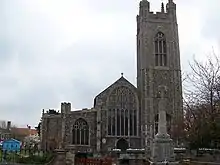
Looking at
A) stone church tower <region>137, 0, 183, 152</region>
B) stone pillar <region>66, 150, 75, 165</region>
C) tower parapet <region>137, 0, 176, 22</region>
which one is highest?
tower parapet <region>137, 0, 176, 22</region>

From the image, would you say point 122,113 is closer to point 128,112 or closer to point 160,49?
point 128,112

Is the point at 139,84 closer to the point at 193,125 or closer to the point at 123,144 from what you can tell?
the point at 123,144

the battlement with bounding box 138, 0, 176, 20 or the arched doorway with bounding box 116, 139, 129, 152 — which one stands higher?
the battlement with bounding box 138, 0, 176, 20

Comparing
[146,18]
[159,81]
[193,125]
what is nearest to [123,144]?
[159,81]

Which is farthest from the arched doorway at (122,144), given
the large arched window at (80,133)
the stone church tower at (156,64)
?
the large arched window at (80,133)

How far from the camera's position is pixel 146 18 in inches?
2537

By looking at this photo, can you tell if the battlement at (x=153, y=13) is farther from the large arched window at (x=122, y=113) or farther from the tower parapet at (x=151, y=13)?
the large arched window at (x=122, y=113)

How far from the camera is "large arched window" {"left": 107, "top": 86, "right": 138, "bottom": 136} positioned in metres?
57.7

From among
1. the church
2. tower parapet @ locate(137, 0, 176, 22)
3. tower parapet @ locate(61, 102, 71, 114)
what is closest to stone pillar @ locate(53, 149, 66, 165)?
the church

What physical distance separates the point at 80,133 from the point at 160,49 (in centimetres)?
1994

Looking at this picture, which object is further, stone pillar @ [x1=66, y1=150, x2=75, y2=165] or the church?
the church

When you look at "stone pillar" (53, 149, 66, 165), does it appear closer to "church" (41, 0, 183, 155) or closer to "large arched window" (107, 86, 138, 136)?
"church" (41, 0, 183, 155)

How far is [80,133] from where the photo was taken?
57781 mm

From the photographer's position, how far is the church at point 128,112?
57125 mm
